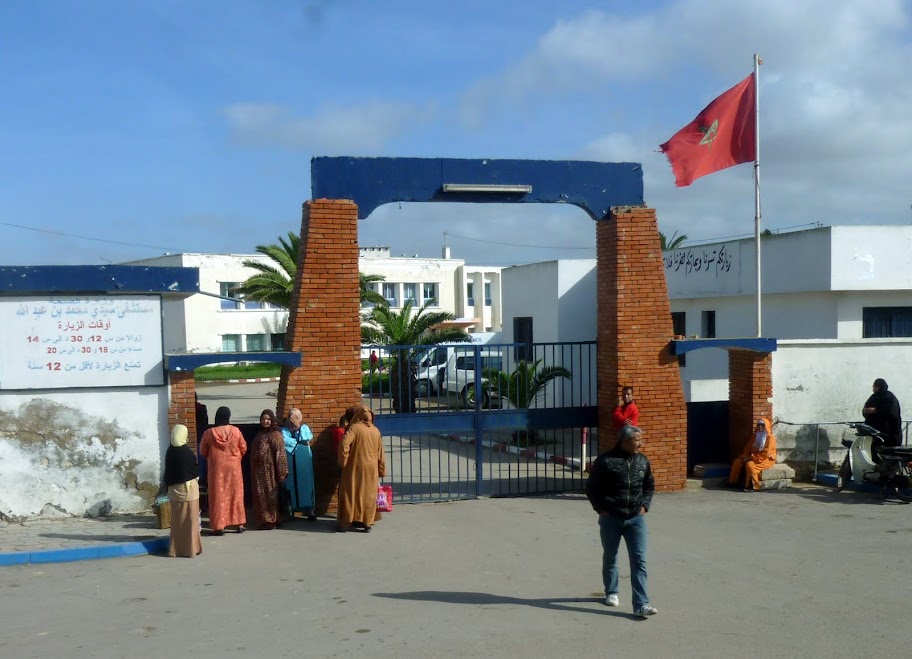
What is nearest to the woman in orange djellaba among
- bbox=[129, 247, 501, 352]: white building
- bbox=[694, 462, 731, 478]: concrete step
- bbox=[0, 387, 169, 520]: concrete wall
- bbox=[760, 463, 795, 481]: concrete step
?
bbox=[0, 387, 169, 520]: concrete wall

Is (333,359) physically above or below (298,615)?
above

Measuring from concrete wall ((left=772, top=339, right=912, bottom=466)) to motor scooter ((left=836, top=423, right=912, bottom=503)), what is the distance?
655 mm

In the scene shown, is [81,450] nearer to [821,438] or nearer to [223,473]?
[223,473]

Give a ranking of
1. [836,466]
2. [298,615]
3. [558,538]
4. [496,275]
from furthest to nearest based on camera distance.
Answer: [496,275] < [836,466] < [558,538] < [298,615]

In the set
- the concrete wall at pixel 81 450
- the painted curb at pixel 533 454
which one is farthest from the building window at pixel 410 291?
the concrete wall at pixel 81 450

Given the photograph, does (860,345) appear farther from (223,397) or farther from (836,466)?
(223,397)

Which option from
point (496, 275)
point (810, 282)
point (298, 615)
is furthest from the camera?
point (496, 275)

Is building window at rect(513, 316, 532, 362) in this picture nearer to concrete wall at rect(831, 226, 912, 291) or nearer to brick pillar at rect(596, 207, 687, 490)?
concrete wall at rect(831, 226, 912, 291)

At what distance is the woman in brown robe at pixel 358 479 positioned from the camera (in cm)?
1036

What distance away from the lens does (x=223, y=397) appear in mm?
33250

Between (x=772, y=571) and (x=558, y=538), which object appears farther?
(x=558, y=538)

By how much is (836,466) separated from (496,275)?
46398 mm

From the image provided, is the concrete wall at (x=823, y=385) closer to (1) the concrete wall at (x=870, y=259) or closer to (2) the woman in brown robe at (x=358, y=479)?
(1) the concrete wall at (x=870, y=259)

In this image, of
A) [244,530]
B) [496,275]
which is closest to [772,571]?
[244,530]
